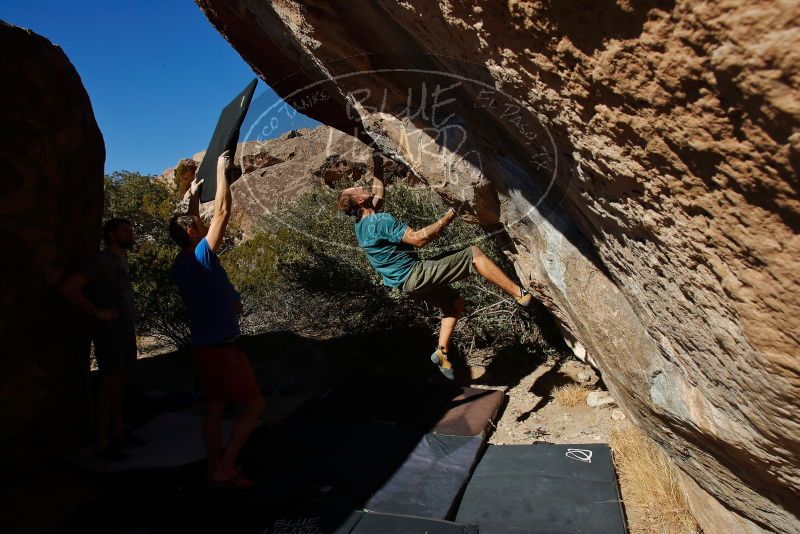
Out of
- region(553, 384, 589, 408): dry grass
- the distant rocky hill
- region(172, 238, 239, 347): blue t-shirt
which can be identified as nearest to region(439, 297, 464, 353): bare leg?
region(553, 384, 589, 408): dry grass

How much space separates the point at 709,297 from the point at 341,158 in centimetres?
1090

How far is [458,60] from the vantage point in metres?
2.19

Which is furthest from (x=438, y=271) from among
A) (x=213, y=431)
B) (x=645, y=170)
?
(x=645, y=170)

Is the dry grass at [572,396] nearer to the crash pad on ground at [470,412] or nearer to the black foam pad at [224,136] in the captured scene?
the crash pad on ground at [470,412]

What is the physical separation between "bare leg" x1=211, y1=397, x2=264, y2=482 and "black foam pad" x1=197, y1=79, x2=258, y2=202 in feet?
4.03

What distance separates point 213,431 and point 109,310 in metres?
1.13

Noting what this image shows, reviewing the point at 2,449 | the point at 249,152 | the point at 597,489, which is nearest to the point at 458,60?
the point at 597,489

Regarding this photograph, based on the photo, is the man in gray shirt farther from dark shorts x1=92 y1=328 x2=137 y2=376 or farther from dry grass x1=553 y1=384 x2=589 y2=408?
dry grass x1=553 y1=384 x2=589 y2=408

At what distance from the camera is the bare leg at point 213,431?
337 centimetres

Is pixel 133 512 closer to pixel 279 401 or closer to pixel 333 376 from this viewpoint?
pixel 279 401

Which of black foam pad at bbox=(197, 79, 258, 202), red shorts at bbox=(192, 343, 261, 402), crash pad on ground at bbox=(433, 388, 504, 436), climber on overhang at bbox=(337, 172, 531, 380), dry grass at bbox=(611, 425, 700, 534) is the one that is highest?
black foam pad at bbox=(197, 79, 258, 202)

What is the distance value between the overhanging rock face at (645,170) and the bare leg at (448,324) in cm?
146

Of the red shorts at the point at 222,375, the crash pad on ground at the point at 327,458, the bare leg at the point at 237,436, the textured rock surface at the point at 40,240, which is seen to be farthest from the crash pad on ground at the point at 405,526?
the textured rock surface at the point at 40,240

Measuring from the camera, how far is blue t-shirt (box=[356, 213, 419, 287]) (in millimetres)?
4121
